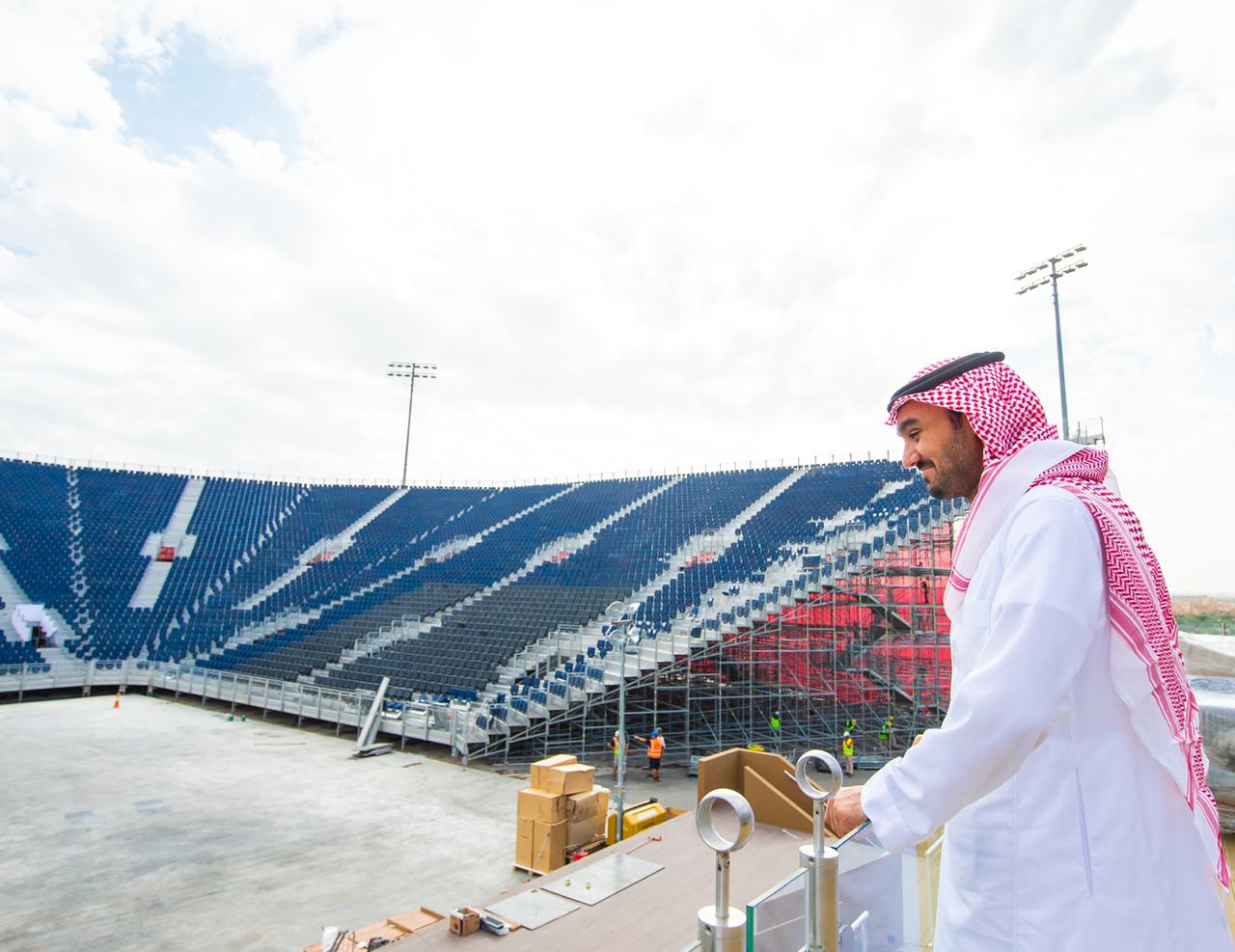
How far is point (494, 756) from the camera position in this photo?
13891 millimetres

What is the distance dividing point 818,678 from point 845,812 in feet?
51.5

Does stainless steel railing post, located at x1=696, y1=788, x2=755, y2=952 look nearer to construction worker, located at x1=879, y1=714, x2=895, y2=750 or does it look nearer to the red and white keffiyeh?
the red and white keffiyeh

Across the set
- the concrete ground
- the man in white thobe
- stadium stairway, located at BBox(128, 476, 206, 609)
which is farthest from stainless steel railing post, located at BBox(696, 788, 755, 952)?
stadium stairway, located at BBox(128, 476, 206, 609)

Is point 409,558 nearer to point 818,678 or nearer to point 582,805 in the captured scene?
point 818,678

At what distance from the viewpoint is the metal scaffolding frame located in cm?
1466

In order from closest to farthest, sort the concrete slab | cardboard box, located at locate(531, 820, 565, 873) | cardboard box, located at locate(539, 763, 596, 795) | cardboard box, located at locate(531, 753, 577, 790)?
the concrete slab → cardboard box, located at locate(531, 820, 565, 873) → cardboard box, located at locate(539, 763, 596, 795) → cardboard box, located at locate(531, 753, 577, 790)

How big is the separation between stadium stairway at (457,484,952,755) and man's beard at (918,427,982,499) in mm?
12101

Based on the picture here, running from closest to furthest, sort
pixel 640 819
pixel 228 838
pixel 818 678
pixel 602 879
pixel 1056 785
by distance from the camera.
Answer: pixel 1056 785, pixel 602 879, pixel 640 819, pixel 228 838, pixel 818 678

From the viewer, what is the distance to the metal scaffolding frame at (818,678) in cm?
1466

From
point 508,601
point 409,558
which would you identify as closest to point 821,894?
point 508,601

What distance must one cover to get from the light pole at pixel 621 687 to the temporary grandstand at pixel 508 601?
18cm

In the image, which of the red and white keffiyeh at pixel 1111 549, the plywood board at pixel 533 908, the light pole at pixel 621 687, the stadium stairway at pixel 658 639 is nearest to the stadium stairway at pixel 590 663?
the stadium stairway at pixel 658 639

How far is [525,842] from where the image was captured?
8.12m

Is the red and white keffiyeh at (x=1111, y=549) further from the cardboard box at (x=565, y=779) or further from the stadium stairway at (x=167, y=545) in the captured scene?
the stadium stairway at (x=167, y=545)
